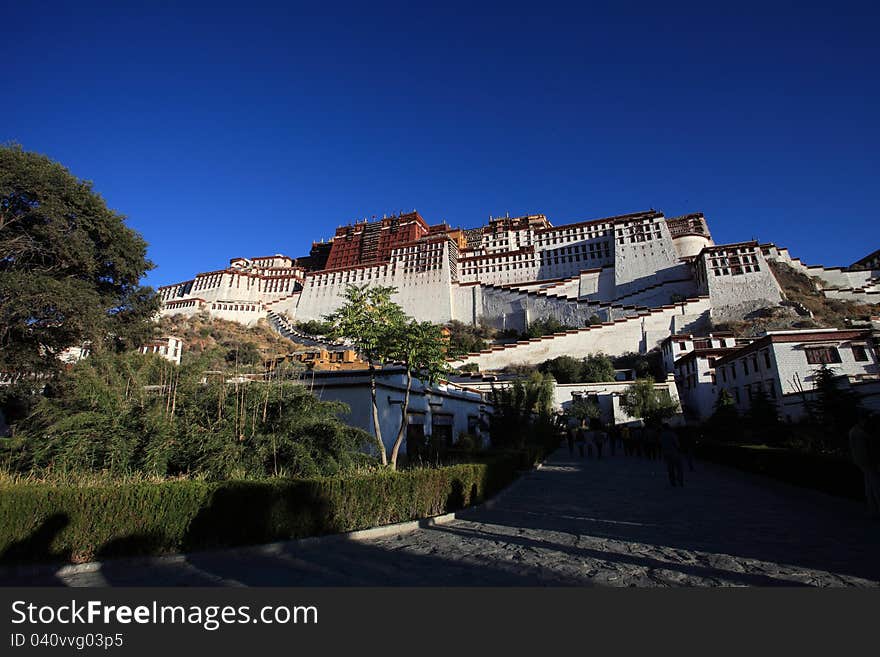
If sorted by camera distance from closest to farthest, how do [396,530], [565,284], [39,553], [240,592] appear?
[240,592], [39,553], [396,530], [565,284]

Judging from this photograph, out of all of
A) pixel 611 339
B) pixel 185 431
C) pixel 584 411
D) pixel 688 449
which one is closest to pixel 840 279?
pixel 611 339

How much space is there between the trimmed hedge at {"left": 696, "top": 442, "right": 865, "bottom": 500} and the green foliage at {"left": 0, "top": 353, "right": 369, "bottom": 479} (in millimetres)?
9010

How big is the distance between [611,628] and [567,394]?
3412 cm

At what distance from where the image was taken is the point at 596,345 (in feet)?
151

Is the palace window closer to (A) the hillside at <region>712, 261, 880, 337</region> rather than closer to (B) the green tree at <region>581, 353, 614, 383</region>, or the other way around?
(B) the green tree at <region>581, 353, 614, 383</region>

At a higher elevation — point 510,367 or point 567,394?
point 510,367

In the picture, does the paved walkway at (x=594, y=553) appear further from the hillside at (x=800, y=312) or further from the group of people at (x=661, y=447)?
the hillside at (x=800, y=312)

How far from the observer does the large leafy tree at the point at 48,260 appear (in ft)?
57.8

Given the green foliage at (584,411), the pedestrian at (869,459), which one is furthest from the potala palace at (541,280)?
the pedestrian at (869,459)

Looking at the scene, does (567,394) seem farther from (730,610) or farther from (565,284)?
(730,610)

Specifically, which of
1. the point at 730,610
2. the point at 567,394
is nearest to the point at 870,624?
the point at 730,610

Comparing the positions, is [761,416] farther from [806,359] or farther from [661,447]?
[661,447]

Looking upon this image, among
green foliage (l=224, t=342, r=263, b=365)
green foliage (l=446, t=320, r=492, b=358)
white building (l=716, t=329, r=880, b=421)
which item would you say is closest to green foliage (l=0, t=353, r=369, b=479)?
green foliage (l=224, t=342, r=263, b=365)

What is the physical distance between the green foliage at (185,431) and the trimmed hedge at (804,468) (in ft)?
29.6
